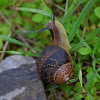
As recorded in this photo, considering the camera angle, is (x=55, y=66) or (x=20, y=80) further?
(x=20, y=80)

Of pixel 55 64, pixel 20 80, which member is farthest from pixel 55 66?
pixel 20 80

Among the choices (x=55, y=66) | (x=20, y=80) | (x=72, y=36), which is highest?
(x=72, y=36)

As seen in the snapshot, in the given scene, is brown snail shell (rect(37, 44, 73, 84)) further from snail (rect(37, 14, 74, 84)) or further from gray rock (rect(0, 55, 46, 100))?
gray rock (rect(0, 55, 46, 100))

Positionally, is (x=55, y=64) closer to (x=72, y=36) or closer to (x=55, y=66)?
(x=55, y=66)

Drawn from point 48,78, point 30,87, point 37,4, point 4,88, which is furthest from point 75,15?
point 4,88

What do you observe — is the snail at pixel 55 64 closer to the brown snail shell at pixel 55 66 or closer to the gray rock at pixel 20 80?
the brown snail shell at pixel 55 66

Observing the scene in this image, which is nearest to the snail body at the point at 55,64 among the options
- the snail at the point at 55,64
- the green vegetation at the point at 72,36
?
the snail at the point at 55,64

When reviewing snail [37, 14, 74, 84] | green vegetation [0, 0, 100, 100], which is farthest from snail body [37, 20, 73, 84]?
green vegetation [0, 0, 100, 100]
